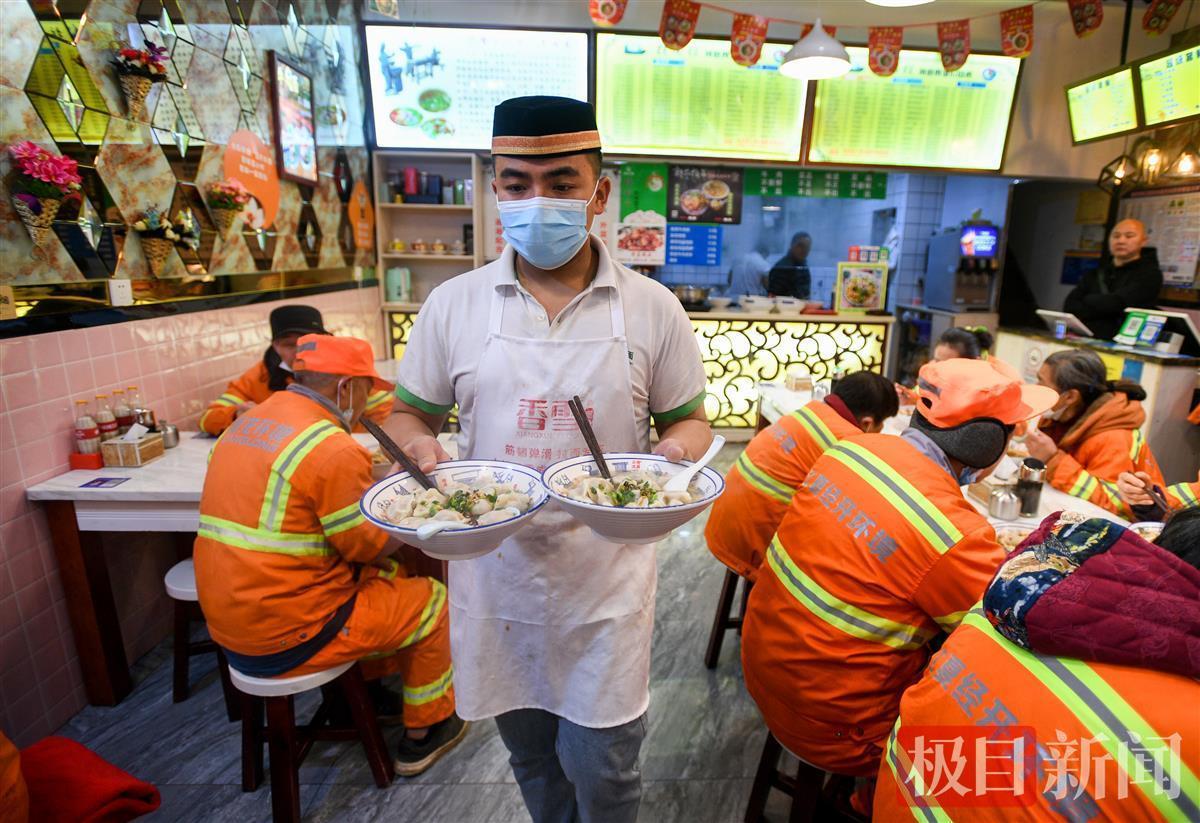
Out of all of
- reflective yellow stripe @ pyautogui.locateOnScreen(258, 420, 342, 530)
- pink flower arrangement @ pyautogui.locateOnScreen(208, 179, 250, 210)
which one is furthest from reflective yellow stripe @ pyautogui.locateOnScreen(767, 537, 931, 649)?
pink flower arrangement @ pyautogui.locateOnScreen(208, 179, 250, 210)

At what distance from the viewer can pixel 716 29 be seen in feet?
18.2

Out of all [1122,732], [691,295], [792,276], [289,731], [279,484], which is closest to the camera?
[1122,732]

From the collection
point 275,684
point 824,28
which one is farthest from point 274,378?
Answer: point 824,28

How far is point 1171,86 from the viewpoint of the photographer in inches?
167

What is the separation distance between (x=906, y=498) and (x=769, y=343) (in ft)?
14.8

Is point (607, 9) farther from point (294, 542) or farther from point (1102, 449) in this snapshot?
point (294, 542)

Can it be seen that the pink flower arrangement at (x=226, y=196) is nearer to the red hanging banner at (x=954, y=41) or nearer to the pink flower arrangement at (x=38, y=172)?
the pink flower arrangement at (x=38, y=172)

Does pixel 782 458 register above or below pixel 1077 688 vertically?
below

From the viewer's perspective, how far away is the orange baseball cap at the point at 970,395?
5.33ft

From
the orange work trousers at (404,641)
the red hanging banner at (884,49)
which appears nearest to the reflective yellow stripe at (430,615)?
the orange work trousers at (404,641)

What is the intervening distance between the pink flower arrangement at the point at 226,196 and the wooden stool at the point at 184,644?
183 cm

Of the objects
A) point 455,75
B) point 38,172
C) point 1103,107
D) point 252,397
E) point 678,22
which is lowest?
point 252,397

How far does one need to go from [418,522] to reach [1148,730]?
1.11 meters

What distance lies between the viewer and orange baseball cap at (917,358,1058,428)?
1.62m
